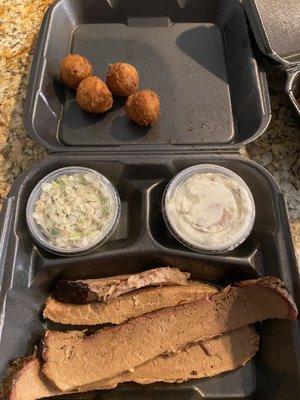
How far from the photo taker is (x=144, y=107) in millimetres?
2053

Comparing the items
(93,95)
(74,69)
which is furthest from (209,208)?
(74,69)

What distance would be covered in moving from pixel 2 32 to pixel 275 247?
84.3 inches

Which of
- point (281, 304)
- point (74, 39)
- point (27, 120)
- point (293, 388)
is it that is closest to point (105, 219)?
point (27, 120)

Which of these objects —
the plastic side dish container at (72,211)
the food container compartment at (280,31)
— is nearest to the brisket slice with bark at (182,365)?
the plastic side dish container at (72,211)

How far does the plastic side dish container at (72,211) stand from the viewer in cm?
178

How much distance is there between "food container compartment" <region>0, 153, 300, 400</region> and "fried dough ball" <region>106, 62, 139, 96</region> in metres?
0.46

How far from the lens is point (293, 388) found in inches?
59.2

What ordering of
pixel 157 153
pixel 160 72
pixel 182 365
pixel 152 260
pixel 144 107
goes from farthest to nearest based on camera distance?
pixel 160 72, pixel 144 107, pixel 157 153, pixel 152 260, pixel 182 365

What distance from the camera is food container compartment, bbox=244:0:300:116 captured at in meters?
2.11

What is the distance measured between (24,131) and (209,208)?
114 centimetres

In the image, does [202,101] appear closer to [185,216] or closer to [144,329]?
[185,216]

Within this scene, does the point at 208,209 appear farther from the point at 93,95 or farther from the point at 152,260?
the point at 93,95

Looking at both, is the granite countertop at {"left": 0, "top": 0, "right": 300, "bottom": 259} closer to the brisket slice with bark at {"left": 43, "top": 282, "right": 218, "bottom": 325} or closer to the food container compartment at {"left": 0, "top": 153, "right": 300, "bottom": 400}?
the food container compartment at {"left": 0, "top": 153, "right": 300, "bottom": 400}

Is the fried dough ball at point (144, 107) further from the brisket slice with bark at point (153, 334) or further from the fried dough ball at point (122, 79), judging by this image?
the brisket slice with bark at point (153, 334)
